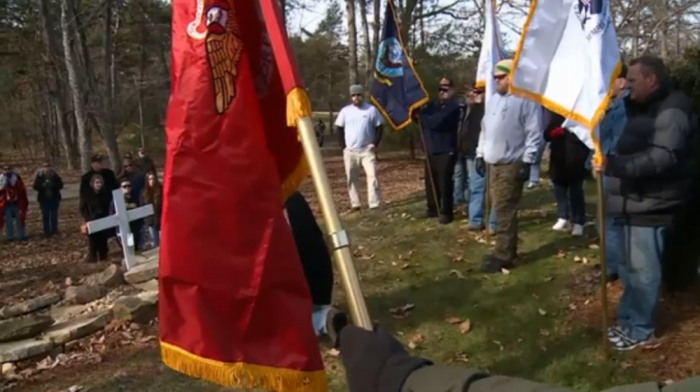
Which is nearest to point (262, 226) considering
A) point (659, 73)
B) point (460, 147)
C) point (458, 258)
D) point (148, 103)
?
point (659, 73)

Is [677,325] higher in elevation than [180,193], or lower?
lower

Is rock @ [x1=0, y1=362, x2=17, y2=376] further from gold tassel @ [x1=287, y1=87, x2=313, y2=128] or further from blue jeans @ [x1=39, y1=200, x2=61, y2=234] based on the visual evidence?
blue jeans @ [x1=39, y1=200, x2=61, y2=234]

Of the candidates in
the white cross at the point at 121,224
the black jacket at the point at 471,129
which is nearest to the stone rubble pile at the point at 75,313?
the white cross at the point at 121,224

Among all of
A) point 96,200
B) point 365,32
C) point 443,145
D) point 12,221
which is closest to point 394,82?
point 443,145

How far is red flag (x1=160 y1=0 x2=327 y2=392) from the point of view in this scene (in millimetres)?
3377

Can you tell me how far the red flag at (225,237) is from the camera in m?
3.38

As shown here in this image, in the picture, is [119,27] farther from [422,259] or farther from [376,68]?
[422,259]

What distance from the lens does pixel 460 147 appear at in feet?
33.3

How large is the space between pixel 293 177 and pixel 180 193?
70cm

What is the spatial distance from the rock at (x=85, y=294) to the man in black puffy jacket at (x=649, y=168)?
589 cm

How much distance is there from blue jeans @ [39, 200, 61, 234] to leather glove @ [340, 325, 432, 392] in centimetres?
1515

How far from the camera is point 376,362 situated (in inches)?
87.7

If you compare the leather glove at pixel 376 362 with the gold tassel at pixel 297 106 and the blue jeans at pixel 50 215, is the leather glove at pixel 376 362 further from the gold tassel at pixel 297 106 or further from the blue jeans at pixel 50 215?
the blue jeans at pixel 50 215

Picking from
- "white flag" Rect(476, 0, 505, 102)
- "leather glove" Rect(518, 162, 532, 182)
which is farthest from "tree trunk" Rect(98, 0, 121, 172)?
"leather glove" Rect(518, 162, 532, 182)
